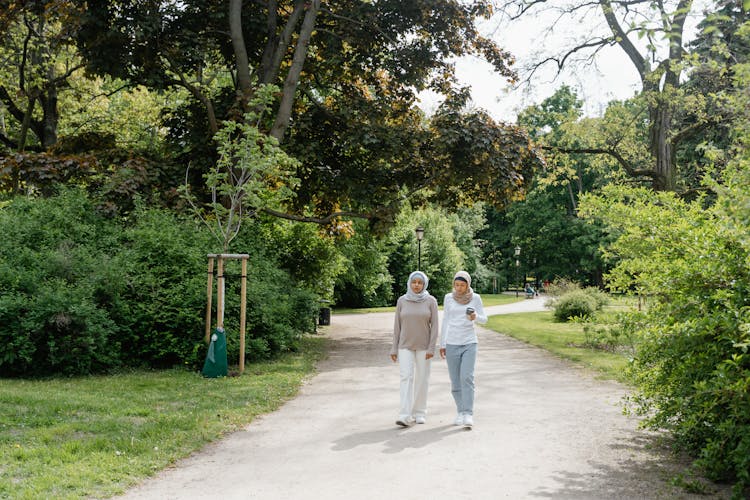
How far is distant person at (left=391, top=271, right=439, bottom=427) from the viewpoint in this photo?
7.99 m

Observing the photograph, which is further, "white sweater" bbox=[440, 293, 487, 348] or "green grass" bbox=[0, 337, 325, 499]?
"white sweater" bbox=[440, 293, 487, 348]

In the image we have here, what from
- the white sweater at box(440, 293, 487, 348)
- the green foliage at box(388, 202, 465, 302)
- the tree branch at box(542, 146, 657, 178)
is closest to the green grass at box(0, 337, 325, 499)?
the white sweater at box(440, 293, 487, 348)

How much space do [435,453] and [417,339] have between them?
1916mm

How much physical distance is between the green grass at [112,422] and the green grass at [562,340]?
16.0 ft

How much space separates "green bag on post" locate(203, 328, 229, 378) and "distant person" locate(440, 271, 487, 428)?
4782 mm

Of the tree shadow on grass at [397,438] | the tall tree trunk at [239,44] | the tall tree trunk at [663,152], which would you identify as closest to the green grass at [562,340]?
the tree shadow on grass at [397,438]

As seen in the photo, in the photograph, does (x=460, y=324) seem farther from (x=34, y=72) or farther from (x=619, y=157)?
(x=34, y=72)

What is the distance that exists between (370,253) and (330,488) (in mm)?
26719

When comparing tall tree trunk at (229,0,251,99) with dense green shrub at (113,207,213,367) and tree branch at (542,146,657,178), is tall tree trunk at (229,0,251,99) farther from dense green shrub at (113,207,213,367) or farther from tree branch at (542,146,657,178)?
tree branch at (542,146,657,178)

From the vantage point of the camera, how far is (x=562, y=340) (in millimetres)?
18281

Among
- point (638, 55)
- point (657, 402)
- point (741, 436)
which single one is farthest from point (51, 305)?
point (638, 55)

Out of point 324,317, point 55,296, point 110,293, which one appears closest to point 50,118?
point 324,317

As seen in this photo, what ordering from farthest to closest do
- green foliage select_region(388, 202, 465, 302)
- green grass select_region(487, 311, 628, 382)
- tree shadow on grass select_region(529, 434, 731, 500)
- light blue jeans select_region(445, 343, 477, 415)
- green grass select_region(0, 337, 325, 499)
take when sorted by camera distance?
green foliage select_region(388, 202, 465, 302) → green grass select_region(487, 311, 628, 382) → light blue jeans select_region(445, 343, 477, 415) → green grass select_region(0, 337, 325, 499) → tree shadow on grass select_region(529, 434, 731, 500)

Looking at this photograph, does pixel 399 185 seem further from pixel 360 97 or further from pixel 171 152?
pixel 171 152
